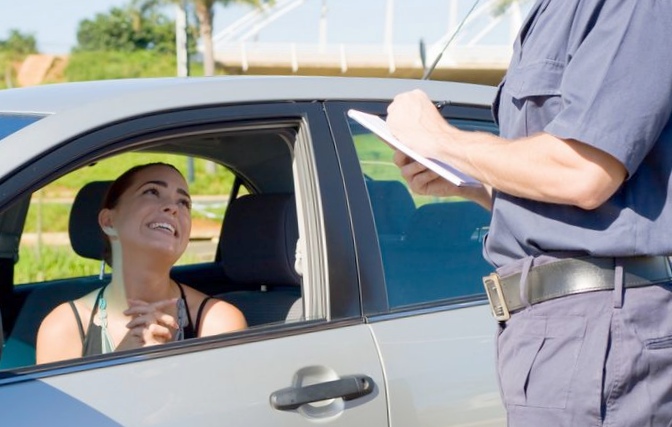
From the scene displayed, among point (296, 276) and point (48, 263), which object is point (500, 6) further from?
point (48, 263)

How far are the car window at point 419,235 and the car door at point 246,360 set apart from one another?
0.14m

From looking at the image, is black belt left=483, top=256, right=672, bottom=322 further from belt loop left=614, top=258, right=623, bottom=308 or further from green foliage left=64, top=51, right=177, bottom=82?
green foliage left=64, top=51, right=177, bottom=82

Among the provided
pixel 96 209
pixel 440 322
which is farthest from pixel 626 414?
pixel 96 209

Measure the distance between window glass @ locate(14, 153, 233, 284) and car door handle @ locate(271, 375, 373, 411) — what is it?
0.66 metres

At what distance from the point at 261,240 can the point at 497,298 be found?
3.90 feet

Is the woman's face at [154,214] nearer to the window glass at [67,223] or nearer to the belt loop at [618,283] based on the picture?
the window glass at [67,223]

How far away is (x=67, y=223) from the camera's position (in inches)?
139

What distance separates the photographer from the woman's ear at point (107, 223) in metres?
2.91

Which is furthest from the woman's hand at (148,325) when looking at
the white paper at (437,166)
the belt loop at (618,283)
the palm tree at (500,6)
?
the palm tree at (500,6)

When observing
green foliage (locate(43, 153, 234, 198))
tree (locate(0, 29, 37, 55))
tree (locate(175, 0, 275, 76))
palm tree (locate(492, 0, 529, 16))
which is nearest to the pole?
tree (locate(175, 0, 275, 76))

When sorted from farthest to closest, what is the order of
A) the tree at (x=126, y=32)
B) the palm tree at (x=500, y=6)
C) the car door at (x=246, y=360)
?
the tree at (x=126, y=32)
the palm tree at (x=500, y=6)
the car door at (x=246, y=360)

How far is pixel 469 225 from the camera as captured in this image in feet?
9.76

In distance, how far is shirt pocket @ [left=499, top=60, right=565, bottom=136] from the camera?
177 cm

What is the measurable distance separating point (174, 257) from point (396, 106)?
3.48ft
